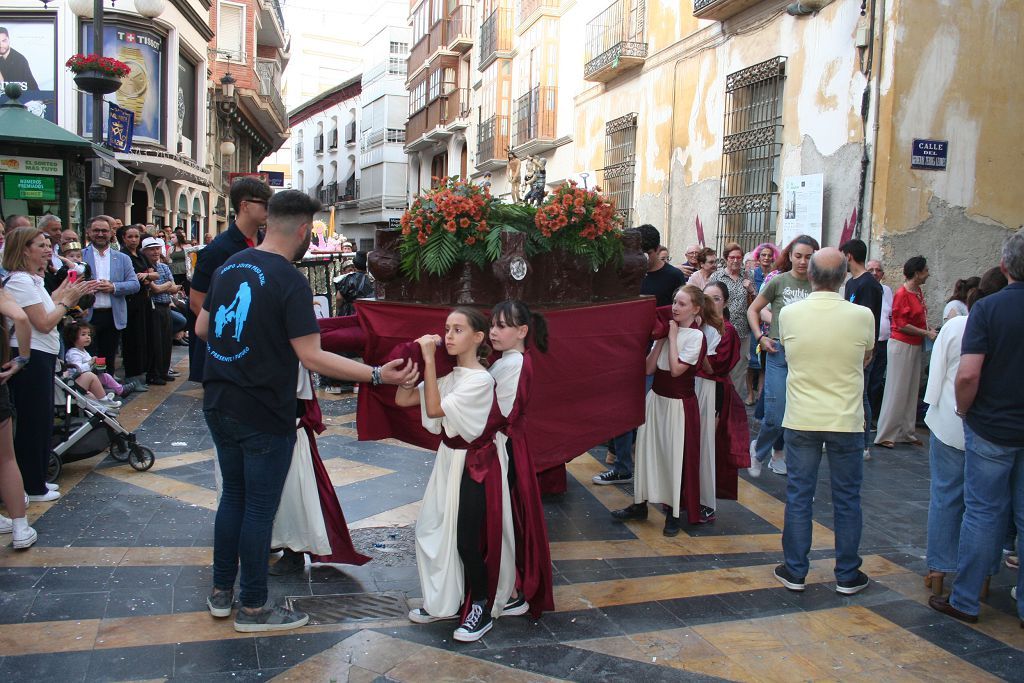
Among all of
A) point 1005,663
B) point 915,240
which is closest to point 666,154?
point 915,240

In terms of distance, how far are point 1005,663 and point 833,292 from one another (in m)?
1.90

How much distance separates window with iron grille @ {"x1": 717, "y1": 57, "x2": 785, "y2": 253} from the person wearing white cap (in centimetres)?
726

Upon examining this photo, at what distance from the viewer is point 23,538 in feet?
15.3

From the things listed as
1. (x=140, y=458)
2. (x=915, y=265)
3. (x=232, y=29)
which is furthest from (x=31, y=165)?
(x=232, y=29)

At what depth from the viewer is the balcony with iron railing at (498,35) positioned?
22.8m

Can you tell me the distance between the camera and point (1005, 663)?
12.5 feet

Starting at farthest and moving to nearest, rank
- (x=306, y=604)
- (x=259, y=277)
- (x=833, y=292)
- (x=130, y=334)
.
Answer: (x=130, y=334) → (x=833, y=292) → (x=306, y=604) → (x=259, y=277)

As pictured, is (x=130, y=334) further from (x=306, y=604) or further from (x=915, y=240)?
(x=915, y=240)

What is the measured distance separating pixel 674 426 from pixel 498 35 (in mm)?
19574

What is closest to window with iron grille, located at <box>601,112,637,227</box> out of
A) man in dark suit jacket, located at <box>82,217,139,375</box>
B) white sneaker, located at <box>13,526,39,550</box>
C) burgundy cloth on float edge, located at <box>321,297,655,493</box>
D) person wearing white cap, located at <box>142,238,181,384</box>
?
person wearing white cap, located at <box>142,238,181,384</box>

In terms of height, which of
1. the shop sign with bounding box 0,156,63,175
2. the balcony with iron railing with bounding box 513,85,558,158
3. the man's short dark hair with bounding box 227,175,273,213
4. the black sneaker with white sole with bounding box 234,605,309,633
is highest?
the balcony with iron railing with bounding box 513,85,558,158

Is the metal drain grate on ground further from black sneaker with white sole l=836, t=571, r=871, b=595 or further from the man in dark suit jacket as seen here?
the man in dark suit jacket

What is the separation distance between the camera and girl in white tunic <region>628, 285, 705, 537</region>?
17.3 ft

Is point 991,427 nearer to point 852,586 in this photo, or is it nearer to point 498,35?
point 852,586
